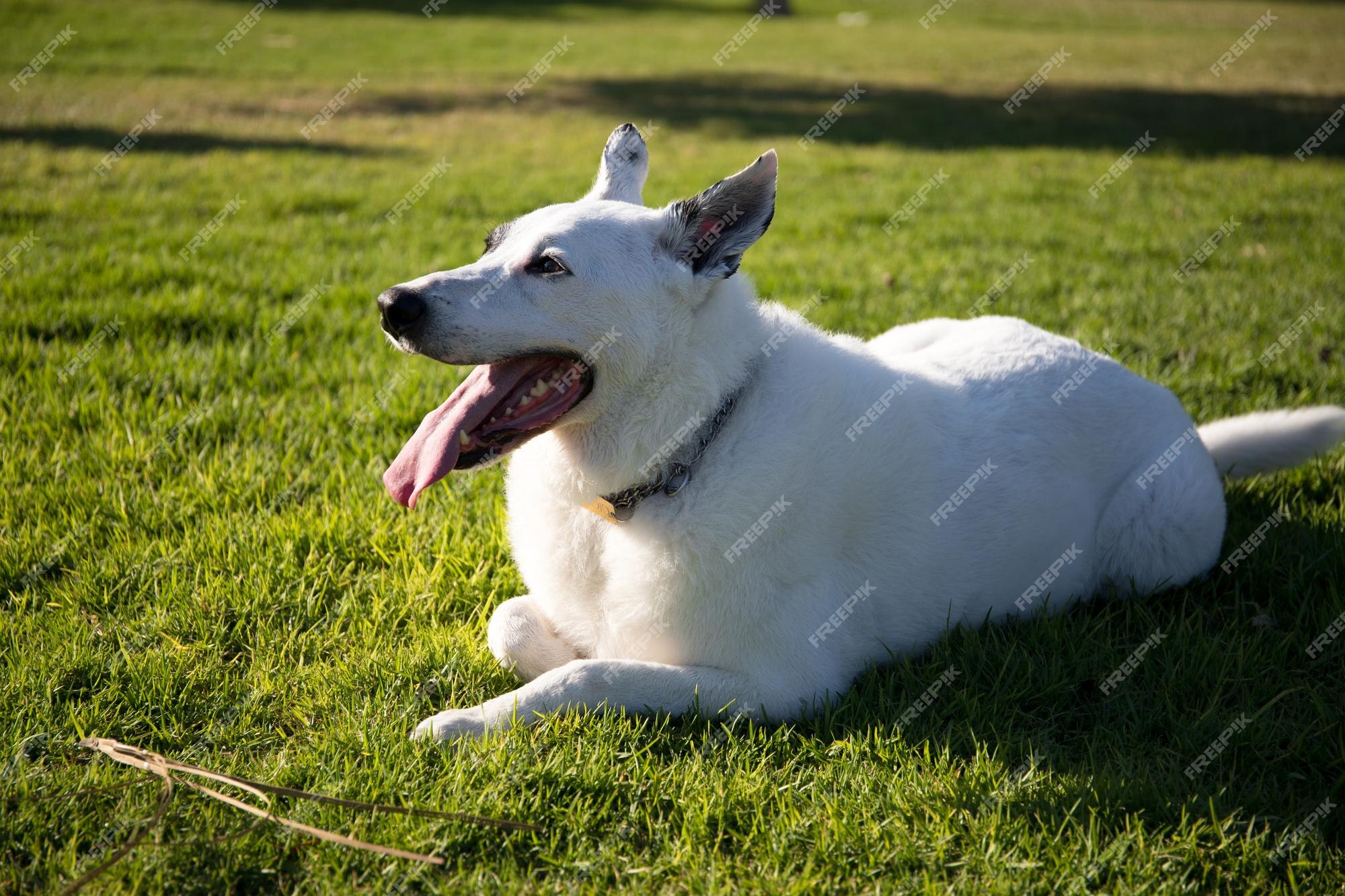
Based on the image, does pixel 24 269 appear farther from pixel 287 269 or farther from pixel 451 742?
pixel 451 742

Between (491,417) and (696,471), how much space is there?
701mm

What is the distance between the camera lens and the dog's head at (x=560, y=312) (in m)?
2.97

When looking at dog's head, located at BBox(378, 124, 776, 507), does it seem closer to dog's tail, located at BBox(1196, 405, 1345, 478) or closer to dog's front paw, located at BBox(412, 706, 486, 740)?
dog's front paw, located at BBox(412, 706, 486, 740)

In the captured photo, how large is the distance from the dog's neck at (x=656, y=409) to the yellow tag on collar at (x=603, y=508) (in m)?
0.02

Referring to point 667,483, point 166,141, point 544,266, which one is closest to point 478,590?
point 667,483

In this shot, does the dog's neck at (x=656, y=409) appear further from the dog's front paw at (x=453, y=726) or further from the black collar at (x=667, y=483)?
the dog's front paw at (x=453, y=726)

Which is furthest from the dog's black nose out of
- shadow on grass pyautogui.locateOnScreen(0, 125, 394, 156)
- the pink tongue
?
shadow on grass pyautogui.locateOnScreen(0, 125, 394, 156)

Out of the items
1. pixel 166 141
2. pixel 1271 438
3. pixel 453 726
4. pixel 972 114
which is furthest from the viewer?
pixel 972 114

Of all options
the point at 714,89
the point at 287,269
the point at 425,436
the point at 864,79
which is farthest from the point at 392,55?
the point at 425,436

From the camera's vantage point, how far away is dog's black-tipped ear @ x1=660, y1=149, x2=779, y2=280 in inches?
121

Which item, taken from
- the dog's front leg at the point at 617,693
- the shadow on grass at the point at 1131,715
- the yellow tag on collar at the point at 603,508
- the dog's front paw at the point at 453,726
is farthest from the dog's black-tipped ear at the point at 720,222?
the dog's front paw at the point at 453,726

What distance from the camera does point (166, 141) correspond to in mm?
10820

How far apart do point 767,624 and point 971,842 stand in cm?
88

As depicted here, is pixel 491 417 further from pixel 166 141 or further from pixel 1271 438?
pixel 166 141
